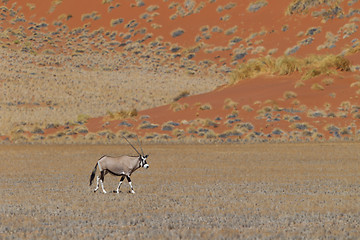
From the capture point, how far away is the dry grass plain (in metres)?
9.02

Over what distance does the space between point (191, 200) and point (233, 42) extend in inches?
2494

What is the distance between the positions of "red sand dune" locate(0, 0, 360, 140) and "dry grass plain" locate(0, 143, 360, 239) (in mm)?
12037

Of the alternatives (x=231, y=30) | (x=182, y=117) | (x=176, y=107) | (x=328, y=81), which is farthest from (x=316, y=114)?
(x=231, y=30)

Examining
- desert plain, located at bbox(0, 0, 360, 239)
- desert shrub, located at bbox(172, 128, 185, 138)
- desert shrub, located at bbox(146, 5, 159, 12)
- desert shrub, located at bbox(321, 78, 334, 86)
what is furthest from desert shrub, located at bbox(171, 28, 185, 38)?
desert shrub, located at bbox(172, 128, 185, 138)

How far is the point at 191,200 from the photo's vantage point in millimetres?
12023

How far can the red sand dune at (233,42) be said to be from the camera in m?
34.3

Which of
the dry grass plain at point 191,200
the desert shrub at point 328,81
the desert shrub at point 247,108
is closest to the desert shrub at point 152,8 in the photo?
the desert shrub at point 328,81

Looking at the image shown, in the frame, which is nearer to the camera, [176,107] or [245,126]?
[245,126]

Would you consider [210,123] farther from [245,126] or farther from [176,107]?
[176,107]

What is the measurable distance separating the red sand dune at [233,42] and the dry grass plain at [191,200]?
39.5ft

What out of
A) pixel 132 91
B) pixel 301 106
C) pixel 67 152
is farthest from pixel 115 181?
pixel 132 91

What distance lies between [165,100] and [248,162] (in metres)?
31.3

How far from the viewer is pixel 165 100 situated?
51.7 meters

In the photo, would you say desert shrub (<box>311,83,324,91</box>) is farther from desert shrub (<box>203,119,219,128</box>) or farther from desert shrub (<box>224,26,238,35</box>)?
desert shrub (<box>224,26,238,35</box>)
